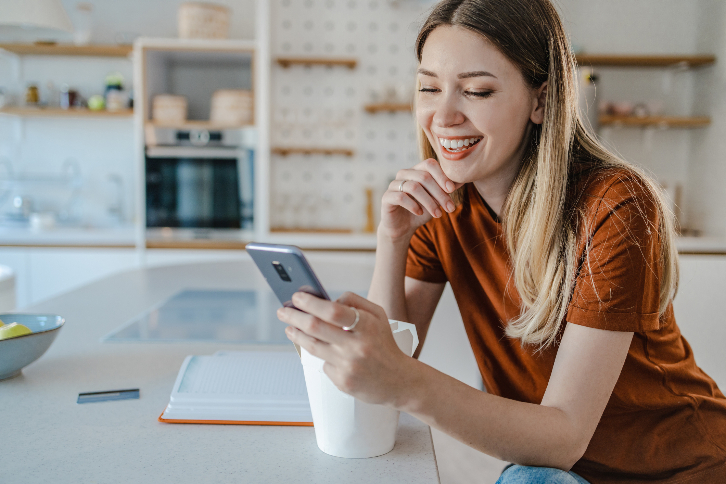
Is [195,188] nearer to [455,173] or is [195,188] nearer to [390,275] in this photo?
[390,275]

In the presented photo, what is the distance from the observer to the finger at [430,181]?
104 centimetres

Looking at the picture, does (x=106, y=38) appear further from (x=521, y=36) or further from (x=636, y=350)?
(x=636, y=350)

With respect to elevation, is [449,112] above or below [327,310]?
above

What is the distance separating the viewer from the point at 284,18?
377cm

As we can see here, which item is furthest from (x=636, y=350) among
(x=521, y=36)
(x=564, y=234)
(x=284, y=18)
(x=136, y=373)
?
(x=284, y=18)

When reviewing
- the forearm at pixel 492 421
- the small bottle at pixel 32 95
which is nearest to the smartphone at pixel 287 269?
the forearm at pixel 492 421

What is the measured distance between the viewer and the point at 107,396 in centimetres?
97

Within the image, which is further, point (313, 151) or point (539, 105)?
point (313, 151)

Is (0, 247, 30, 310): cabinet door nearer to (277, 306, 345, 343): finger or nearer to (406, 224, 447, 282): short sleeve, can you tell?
(406, 224, 447, 282): short sleeve

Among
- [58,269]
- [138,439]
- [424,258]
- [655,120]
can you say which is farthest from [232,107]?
[138,439]

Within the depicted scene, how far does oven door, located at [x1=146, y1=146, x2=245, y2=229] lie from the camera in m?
3.54

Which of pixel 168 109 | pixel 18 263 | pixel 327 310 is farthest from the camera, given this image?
pixel 168 109

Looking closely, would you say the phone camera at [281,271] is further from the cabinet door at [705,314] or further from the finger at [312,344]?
the cabinet door at [705,314]

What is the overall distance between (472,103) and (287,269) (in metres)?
0.47
